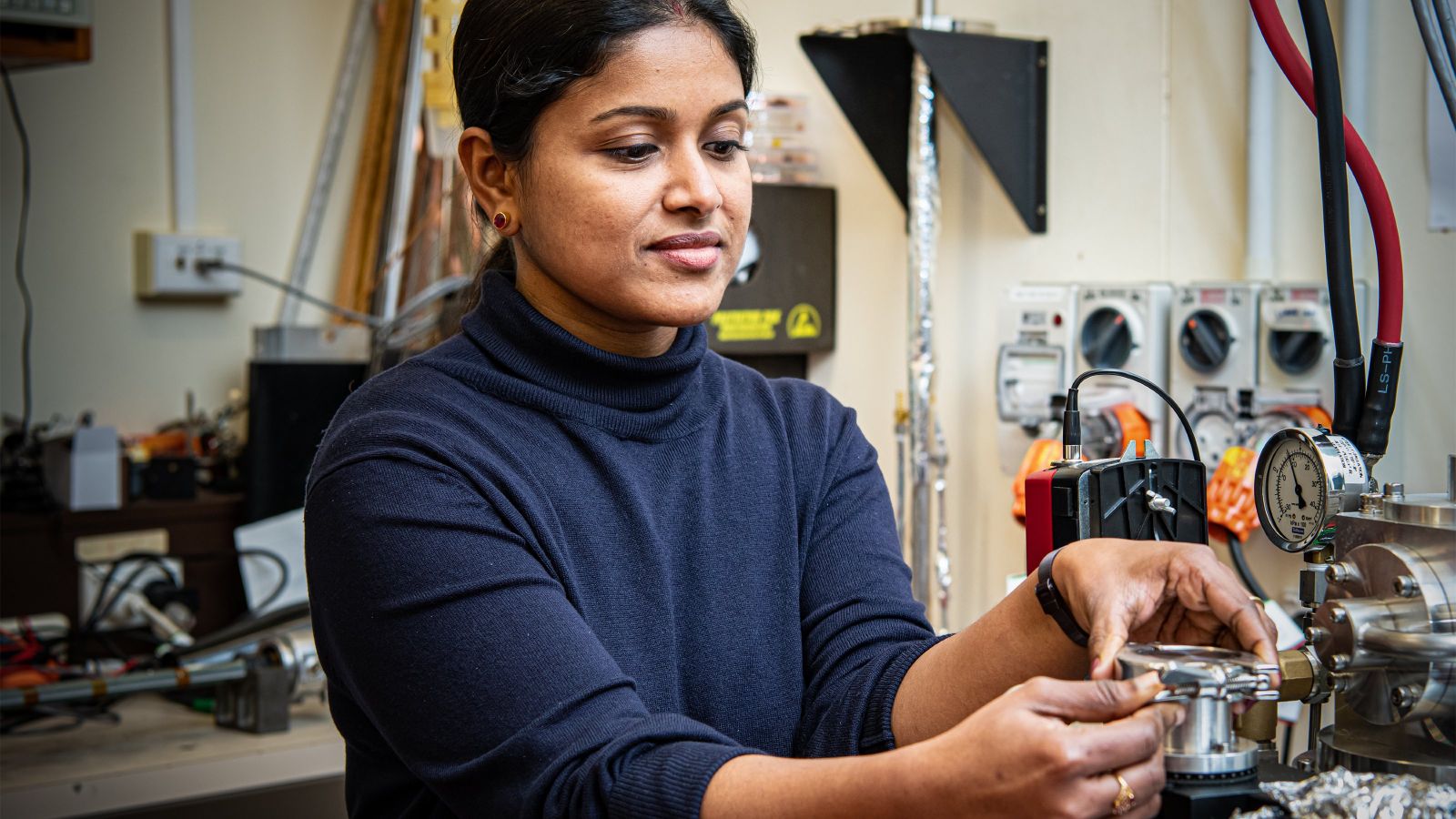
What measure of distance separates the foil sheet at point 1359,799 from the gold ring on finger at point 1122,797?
6 cm

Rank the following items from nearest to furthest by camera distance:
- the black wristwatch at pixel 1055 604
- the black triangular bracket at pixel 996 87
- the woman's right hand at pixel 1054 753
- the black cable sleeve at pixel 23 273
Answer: the woman's right hand at pixel 1054 753, the black wristwatch at pixel 1055 604, the black triangular bracket at pixel 996 87, the black cable sleeve at pixel 23 273

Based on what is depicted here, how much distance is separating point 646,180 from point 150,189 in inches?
Result: 85.5

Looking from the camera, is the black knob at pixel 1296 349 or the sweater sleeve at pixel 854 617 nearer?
the sweater sleeve at pixel 854 617

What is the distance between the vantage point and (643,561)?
1.00 meters

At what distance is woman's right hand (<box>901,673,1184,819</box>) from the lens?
0.63m

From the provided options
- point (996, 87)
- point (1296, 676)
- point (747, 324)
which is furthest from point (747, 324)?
point (1296, 676)

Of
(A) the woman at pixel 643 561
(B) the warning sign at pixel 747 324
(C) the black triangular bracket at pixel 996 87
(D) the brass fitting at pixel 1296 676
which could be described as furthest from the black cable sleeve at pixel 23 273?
(D) the brass fitting at pixel 1296 676

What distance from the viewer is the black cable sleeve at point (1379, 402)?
3.22 ft

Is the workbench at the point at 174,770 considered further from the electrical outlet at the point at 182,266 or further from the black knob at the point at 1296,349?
the black knob at the point at 1296,349

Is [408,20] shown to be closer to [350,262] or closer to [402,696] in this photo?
[350,262]

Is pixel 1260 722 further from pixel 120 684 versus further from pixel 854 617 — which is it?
pixel 120 684

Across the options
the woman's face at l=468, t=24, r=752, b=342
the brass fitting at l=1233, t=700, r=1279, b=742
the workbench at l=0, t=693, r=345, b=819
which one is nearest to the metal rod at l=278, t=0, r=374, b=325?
the workbench at l=0, t=693, r=345, b=819

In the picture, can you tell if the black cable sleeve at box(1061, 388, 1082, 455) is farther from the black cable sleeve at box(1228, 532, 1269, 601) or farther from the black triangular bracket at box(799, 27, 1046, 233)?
the black triangular bracket at box(799, 27, 1046, 233)

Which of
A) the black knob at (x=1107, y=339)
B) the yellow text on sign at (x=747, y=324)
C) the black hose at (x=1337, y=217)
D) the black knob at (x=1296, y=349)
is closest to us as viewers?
the black hose at (x=1337, y=217)
